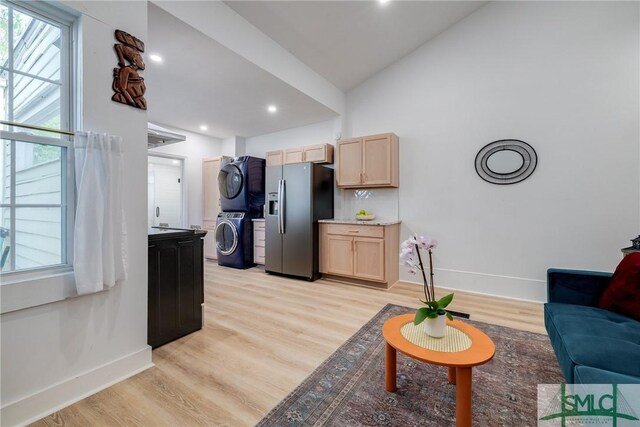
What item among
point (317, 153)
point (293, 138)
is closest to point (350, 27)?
point (317, 153)

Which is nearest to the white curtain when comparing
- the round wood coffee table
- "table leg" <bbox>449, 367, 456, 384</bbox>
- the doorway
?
the round wood coffee table

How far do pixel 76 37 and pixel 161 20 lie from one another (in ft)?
2.96

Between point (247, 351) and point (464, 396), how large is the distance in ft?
4.90

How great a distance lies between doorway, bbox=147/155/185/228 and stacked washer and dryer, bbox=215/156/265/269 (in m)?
1.06

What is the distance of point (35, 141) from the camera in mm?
1438

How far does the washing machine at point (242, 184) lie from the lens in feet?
15.7

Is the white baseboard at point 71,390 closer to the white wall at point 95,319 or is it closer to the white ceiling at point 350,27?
the white wall at point 95,319

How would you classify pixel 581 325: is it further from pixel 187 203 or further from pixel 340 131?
pixel 187 203

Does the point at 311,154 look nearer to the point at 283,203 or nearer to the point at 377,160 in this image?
the point at 283,203

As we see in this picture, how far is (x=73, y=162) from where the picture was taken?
155cm

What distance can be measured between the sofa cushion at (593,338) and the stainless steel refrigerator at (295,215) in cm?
281

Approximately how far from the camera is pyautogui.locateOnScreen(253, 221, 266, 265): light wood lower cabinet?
4801mm

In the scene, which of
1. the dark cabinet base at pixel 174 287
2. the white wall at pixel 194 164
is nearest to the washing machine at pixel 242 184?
the white wall at pixel 194 164

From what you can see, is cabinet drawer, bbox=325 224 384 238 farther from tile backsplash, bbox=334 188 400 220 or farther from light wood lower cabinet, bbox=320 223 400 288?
tile backsplash, bbox=334 188 400 220
